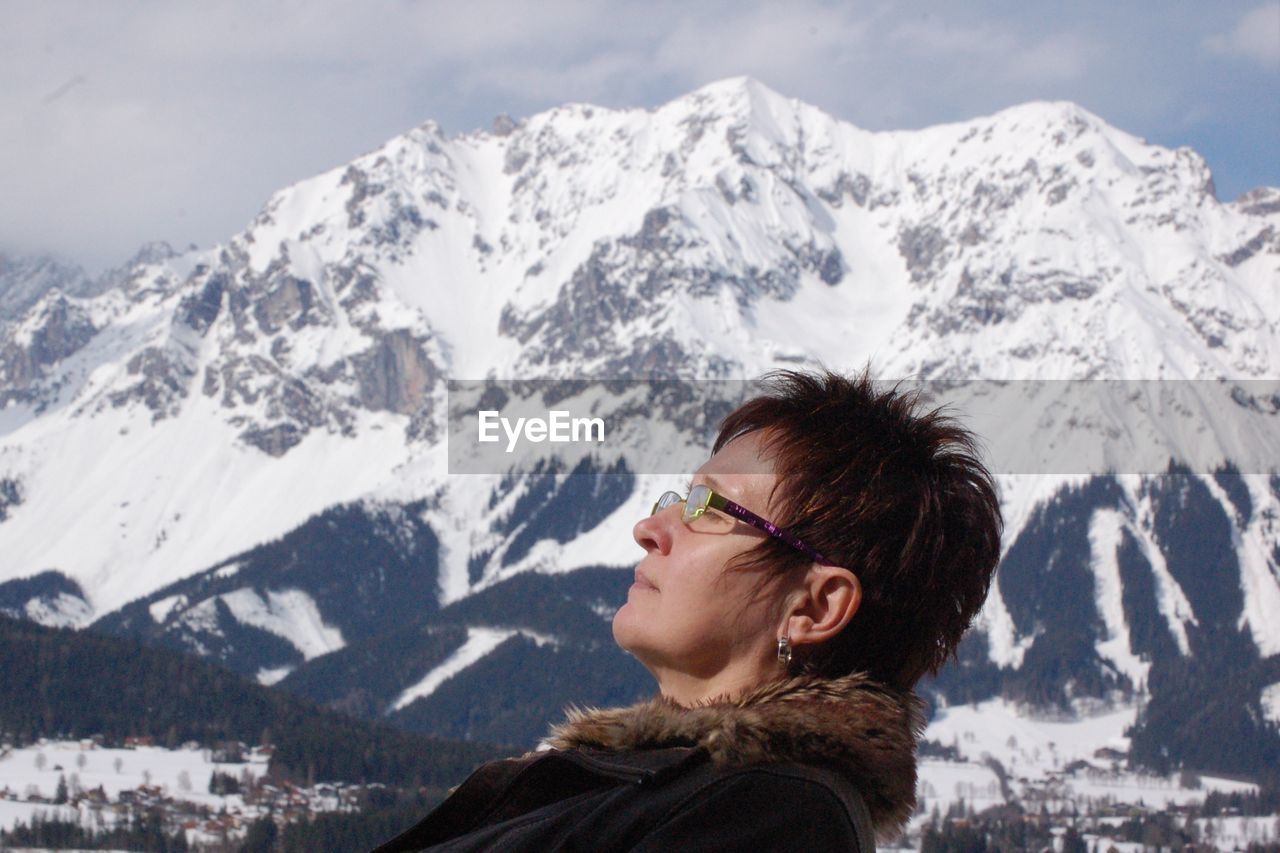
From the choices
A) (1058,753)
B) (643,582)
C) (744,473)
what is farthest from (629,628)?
(1058,753)

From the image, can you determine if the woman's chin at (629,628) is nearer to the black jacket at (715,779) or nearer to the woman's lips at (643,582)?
the woman's lips at (643,582)

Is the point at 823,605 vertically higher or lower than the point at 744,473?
lower

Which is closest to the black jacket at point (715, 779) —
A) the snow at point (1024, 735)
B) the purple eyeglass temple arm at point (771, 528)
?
the purple eyeglass temple arm at point (771, 528)

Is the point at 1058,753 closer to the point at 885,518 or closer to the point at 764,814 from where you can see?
the point at 885,518

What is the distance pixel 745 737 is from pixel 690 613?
1.81 feet

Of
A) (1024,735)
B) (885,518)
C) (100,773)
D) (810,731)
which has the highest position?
(1024,735)

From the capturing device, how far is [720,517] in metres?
4.45

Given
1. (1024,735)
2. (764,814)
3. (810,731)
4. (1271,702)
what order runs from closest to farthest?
(764,814) < (810,731) < (1271,702) < (1024,735)

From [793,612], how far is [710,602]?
213mm

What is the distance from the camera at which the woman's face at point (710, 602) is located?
173 inches

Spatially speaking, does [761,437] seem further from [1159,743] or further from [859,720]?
[1159,743]

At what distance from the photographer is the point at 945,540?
14.4ft

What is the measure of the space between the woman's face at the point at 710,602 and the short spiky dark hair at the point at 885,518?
56mm

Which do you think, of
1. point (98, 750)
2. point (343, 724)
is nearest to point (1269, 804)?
point (343, 724)
